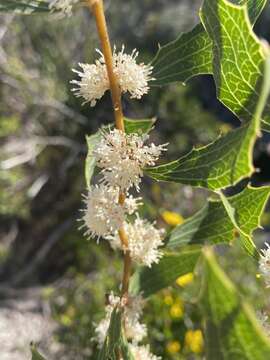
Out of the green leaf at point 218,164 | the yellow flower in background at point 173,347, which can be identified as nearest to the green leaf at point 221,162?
the green leaf at point 218,164

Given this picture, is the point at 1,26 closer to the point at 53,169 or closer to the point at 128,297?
the point at 53,169

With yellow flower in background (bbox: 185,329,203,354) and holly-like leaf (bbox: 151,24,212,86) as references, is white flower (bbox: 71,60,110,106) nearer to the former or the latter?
holly-like leaf (bbox: 151,24,212,86)

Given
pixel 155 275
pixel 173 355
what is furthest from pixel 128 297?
pixel 173 355

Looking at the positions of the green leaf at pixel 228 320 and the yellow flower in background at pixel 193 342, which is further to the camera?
the yellow flower in background at pixel 193 342

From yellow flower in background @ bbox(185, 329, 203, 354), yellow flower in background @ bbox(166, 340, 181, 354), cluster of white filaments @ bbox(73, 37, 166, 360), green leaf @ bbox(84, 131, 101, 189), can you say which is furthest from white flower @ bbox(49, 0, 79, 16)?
yellow flower in background @ bbox(185, 329, 203, 354)

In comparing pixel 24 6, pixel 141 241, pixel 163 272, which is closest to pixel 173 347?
pixel 163 272

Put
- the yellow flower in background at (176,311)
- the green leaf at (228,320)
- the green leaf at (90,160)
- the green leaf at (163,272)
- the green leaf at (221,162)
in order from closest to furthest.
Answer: the green leaf at (228,320), the green leaf at (221,162), the green leaf at (90,160), the green leaf at (163,272), the yellow flower in background at (176,311)

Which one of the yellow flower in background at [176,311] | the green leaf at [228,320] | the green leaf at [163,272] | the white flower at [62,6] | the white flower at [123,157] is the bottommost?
the green leaf at [228,320]

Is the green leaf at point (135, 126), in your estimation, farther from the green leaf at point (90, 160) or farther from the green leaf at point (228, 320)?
the green leaf at point (228, 320)
